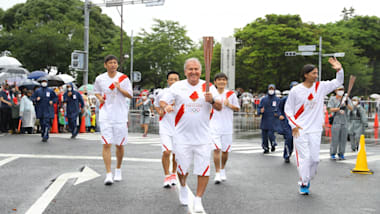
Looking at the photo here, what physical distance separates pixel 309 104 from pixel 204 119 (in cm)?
210

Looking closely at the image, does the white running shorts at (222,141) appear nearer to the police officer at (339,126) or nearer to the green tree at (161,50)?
the police officer at (339,126)

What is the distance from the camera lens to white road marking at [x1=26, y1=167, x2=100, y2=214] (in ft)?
A: 17.6

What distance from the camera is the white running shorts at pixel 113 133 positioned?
712 cm

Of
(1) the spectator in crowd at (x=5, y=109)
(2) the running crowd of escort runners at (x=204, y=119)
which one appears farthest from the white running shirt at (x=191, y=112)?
(1) the spectator in crowd at (x=5, y=109)

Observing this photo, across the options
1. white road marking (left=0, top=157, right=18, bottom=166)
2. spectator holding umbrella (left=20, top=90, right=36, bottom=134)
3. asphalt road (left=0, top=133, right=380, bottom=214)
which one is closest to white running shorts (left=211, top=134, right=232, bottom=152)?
asphalt road (left=0, top=133, right=380, bottom=214)

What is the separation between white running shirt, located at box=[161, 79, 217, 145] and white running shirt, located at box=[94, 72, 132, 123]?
213 centimetres

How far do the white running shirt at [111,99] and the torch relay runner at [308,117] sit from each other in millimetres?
2679

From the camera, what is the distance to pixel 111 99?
7.22 meters

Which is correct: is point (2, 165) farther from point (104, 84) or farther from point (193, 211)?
point (193, 211)

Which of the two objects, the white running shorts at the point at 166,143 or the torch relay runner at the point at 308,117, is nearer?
the torch relay runner at the point at 308,117

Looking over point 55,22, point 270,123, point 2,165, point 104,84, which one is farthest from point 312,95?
point 55,22

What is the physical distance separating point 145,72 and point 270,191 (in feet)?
143

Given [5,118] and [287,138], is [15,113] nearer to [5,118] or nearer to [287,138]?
[5,118]

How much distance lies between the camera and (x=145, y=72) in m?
49.4
